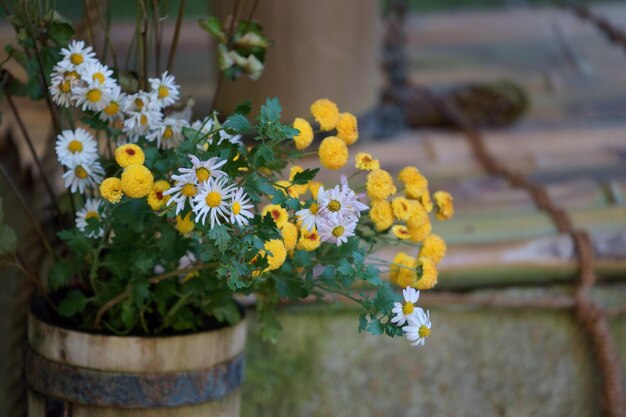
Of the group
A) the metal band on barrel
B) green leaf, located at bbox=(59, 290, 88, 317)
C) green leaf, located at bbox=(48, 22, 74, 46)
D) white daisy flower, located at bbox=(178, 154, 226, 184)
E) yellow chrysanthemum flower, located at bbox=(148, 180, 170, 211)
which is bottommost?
the metal band on barrel

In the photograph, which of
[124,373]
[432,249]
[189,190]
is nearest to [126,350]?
[124,373]

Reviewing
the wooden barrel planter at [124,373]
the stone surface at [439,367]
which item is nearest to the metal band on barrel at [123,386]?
the wooden barrel planter at [124,373]

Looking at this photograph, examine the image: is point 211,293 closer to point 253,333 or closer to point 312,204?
point 312,204

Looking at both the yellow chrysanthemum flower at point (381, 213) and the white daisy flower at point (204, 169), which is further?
the yellow chrysanthemum flower at point (381, 213)

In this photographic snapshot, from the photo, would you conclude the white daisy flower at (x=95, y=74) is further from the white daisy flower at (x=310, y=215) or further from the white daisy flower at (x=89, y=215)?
the white daisy flower at (x=310, y=215)

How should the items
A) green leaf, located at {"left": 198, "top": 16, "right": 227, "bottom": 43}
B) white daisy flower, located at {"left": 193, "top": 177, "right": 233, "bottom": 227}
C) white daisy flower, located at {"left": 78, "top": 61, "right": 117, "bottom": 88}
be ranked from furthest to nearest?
1. green leaf, located at {"left": 198, "top": 16, "right": 227, "bottom": 43}
2. white daisy flower, located at {"left": 78, "top": 61, "right": 117, "bottom": 88}
3. white daisy flower, located at {"left": 193, "top": 177, "right": 233, "bottom": 227}

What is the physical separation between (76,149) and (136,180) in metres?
0.13

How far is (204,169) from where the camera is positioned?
0.76m

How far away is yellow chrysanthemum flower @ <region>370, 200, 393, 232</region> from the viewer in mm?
882

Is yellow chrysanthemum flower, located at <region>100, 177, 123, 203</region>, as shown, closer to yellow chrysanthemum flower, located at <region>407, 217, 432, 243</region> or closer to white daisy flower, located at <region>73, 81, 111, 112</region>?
white daisy flower, located at <region>73, 81, 111, 112</region>

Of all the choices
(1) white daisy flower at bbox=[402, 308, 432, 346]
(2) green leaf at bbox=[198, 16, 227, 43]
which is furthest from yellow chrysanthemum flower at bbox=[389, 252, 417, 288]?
(2) green leaf at bbox=[198, 16, 227, 43]

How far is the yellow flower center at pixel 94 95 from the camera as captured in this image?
0.86 metres

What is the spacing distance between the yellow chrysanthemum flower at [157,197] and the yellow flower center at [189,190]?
5cm

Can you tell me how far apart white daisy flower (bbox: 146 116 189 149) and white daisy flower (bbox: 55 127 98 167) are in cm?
6
